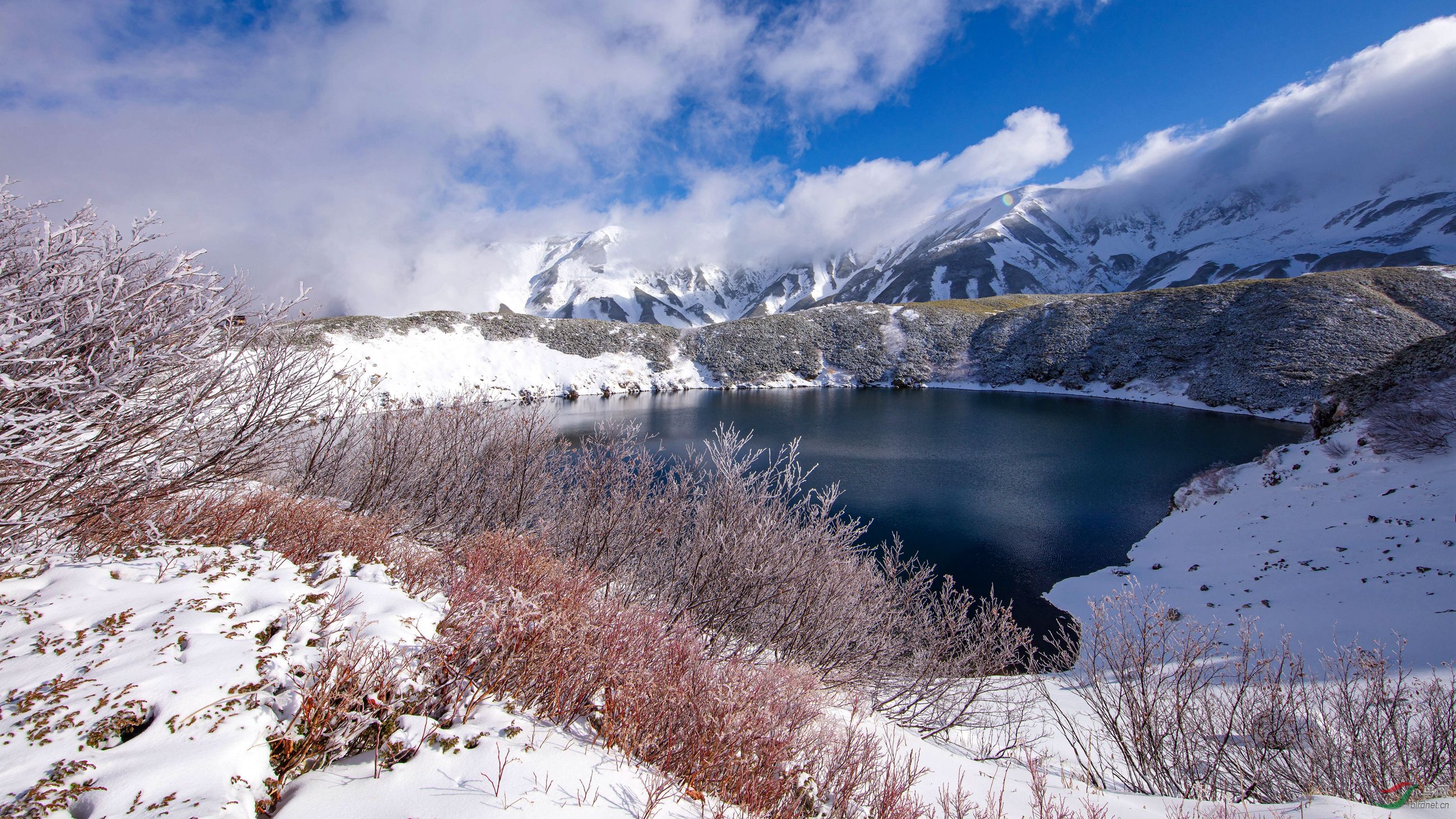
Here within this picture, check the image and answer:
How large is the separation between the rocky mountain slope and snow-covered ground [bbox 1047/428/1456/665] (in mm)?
29952

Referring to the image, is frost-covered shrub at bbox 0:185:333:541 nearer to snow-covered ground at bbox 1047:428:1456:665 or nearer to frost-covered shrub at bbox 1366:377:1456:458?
snow-covered ground at bbox 1047:428:1456:665

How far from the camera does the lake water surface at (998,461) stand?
54.7 feet

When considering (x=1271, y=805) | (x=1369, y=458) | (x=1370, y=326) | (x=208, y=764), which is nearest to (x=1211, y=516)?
(x=1369, y=458)

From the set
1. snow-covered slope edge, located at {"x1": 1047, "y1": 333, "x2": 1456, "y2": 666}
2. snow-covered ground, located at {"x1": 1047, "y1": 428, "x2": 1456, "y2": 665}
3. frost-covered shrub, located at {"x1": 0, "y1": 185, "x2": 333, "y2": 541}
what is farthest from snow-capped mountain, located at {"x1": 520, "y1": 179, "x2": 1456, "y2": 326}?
frost-covered shrub, located at {"x1": 0, "y1": 185, "x2": 333, "y2": 541}

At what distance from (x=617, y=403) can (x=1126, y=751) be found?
46422 mm

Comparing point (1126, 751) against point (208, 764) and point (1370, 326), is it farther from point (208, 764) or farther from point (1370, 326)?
point (1370, 326)

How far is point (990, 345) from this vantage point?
7344 centimetres

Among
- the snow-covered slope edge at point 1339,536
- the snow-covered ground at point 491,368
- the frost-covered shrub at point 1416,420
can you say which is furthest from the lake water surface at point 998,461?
the frost-covered shrub at point 1416,420

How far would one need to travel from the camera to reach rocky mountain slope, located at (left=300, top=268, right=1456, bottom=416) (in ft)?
153

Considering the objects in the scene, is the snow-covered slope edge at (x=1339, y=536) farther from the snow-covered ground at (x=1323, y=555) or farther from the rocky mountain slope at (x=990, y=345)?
the rocky mountain slope at (x=990, y=345)

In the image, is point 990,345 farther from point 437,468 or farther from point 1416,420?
point 437,468

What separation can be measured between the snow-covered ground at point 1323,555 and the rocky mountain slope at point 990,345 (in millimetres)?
29952

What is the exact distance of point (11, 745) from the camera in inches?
90.0

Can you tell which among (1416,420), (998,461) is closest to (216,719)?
(1416,420)
